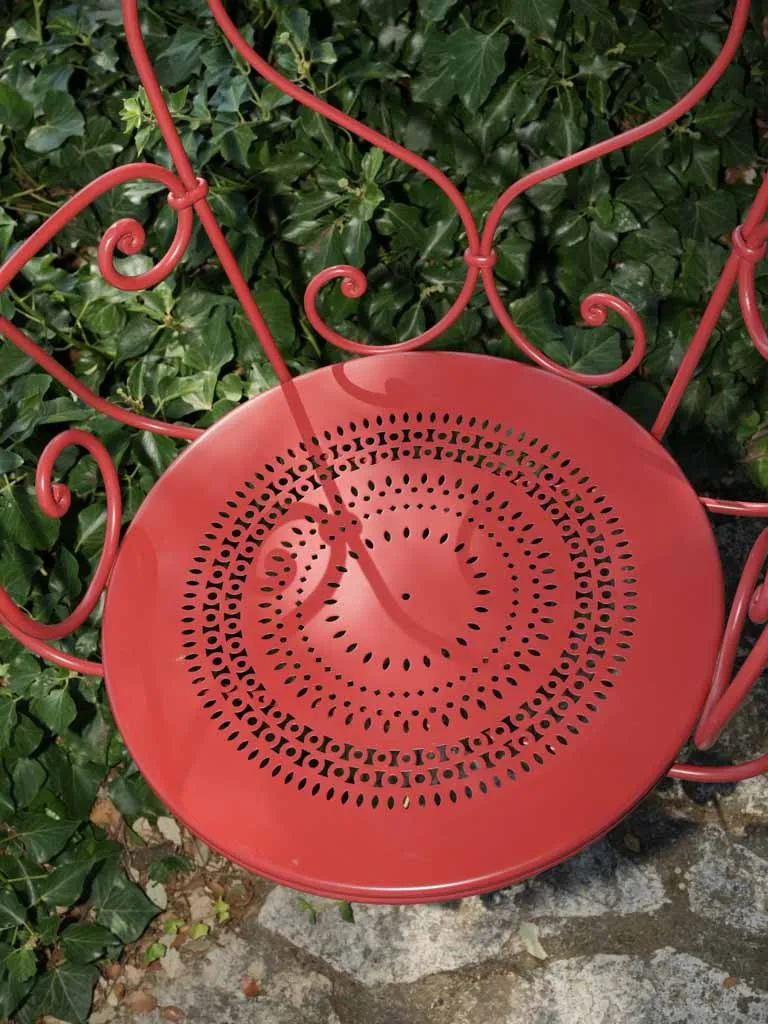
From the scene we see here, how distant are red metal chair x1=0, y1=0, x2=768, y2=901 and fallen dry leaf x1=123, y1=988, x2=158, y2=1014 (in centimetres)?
89

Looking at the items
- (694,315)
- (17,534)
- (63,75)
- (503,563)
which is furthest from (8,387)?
(694,315)

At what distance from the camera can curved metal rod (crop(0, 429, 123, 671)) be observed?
120cm

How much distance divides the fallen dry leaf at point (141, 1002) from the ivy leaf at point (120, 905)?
0.09 meters

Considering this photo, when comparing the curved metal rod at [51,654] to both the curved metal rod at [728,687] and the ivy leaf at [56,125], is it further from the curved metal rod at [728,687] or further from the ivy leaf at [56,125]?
the ivy leaf at [56,125]

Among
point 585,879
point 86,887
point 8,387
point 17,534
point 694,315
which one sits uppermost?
point 8,387

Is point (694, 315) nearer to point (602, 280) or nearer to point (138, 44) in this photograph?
point (602, 280)

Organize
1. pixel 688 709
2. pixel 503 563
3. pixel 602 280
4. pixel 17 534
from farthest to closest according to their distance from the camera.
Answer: pixel 602 280, pixel 17 534, pixel 503 563, pixel 688 709

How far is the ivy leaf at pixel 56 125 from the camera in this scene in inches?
72.6

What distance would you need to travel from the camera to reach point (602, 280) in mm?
2033

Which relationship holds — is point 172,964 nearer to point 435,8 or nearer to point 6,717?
point 6,717

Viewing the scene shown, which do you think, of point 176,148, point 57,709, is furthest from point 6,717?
point 176,148

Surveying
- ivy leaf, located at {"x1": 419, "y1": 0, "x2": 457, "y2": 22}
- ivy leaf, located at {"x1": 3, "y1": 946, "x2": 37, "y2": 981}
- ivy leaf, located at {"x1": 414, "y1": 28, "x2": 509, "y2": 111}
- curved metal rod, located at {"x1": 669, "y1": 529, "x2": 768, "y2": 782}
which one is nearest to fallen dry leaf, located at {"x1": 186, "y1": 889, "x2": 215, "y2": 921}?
ivy leaf, located at {"x1": 3, "y1": 946, "x2": 37, "y2": 981}

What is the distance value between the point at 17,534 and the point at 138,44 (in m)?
0.81

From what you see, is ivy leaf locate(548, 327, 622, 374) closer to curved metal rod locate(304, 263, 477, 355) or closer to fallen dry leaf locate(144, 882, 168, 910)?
curved metal rod locate(304, 263, 477, 355)
